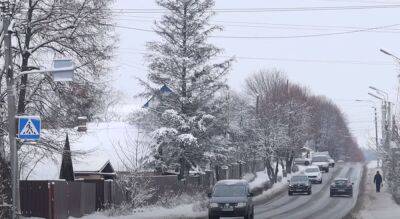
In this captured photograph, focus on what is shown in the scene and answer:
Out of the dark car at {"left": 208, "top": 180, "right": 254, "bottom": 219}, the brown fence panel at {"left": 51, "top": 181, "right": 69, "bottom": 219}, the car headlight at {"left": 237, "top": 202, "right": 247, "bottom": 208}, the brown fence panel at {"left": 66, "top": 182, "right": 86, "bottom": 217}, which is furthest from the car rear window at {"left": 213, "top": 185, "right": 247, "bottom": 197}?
the brown fence panel at {"left": 51, "top": 181, "right": 69, "bottom": 219}

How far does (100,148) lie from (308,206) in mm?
14298

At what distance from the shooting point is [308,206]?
48125mm

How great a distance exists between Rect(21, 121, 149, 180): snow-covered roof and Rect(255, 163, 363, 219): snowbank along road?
8.87 m

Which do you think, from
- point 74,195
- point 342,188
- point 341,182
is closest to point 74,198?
point 74,195

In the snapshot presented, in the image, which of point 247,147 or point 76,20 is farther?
point 247,147

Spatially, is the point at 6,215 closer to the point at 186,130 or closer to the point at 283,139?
the point at 186,130

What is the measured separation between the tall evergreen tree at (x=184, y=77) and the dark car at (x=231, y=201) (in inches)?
635

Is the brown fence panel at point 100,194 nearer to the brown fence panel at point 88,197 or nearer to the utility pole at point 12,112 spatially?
the brown fence panel at point 88,197

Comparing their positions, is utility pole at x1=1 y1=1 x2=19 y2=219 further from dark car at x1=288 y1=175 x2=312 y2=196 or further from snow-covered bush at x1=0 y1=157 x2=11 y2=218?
dark car at x1=288 y1=175 x2=312 y2=196

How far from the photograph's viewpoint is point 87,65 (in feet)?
94.2

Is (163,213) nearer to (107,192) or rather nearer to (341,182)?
(107,192)

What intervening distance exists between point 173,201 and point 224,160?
10.5 m

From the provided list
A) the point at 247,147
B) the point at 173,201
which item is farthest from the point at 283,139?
the point at 173,201

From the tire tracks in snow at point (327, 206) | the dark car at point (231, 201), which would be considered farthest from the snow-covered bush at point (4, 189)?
the tire tracks in snow at point (327, 206)
